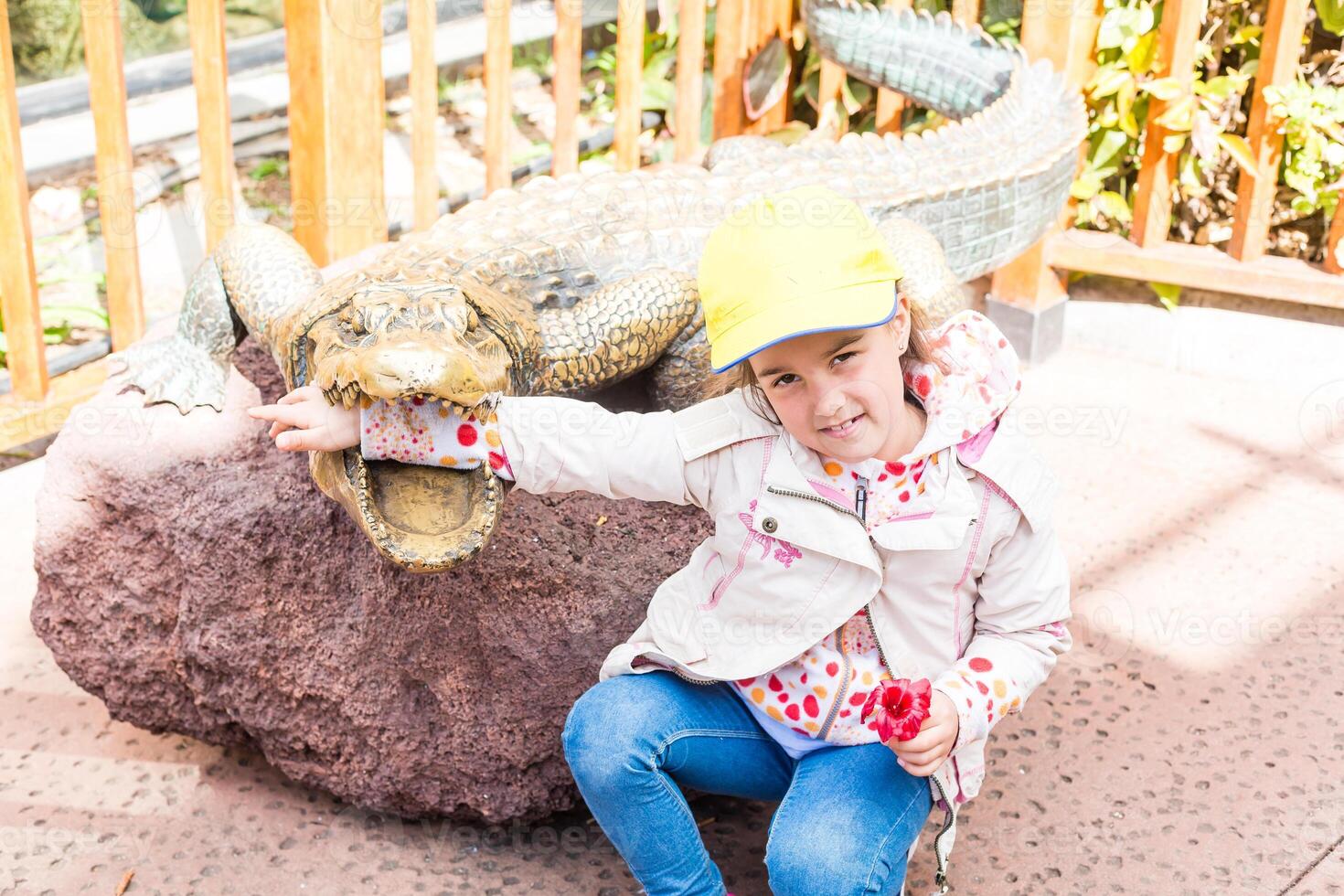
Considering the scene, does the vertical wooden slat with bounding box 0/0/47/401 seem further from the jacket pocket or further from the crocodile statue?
the jacket pocket

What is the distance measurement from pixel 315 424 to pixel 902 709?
93 cm

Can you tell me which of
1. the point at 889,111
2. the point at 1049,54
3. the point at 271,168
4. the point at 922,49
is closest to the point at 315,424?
the point at 922,49

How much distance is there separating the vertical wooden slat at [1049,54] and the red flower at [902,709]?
120 inches

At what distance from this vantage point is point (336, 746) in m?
2.47

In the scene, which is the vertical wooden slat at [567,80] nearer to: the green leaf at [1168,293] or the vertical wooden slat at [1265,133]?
the green leaf at [1168,293]

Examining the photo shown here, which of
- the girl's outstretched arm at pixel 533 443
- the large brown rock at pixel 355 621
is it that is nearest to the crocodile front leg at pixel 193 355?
the large brown rock at pixel 355 621

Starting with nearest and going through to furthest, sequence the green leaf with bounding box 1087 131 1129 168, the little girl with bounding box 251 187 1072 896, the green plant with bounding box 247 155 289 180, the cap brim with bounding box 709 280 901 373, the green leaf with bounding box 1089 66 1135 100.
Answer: the cap brim with bounding box 709 280 901 373 → the little girl with bounding box 251 187 1072 896 → the green leaf with bounding box 1089 66 1135 100 → the green leaf with bounding box 1087 131 1129 168 → the green plant with bounding box 247 155 289 180

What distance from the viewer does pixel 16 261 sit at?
12.4ft

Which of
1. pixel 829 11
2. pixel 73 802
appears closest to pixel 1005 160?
pixel 829 11

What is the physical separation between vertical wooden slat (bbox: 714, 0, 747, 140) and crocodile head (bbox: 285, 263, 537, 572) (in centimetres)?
299

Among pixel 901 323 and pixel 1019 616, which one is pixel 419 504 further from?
pixel 1019 616

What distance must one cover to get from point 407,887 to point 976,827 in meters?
1.07

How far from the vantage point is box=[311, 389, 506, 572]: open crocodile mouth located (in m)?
1.92

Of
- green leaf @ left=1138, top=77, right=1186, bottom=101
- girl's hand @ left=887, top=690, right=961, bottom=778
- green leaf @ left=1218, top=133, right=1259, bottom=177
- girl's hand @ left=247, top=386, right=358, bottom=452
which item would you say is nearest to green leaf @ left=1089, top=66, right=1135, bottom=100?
green leaf @ left=1138, top=77, right=1186, bottom=101
